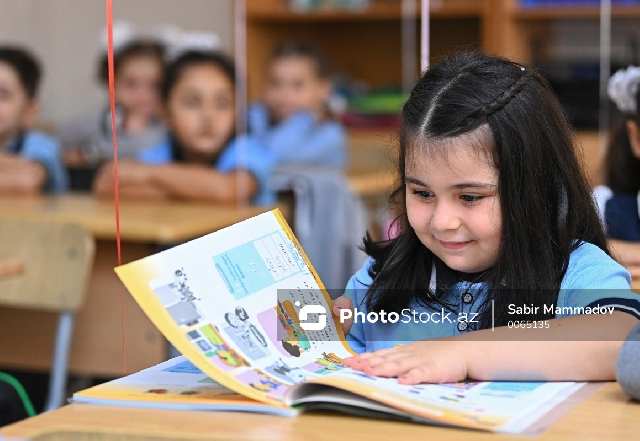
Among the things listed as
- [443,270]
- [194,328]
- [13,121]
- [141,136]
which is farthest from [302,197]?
[194,328]

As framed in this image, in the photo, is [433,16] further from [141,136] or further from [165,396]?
[165,396]

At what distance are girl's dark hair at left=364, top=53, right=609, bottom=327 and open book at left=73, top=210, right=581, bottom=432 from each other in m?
0.18

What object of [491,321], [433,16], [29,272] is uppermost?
[433,16]

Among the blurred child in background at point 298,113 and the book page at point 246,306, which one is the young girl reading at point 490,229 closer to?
the book page at point 246,306

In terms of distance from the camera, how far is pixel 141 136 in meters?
3.44

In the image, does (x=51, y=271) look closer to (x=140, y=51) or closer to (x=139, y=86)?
(x=139, y=86)

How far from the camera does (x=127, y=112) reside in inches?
140

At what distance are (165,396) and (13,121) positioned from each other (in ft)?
8.31

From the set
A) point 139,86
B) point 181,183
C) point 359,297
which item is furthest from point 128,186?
point 359,297

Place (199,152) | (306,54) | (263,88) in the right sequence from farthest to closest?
(263,88), (306,54), (199,152)

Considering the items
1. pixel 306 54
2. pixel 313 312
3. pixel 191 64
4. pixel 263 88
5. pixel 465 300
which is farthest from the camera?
pixel 263 88

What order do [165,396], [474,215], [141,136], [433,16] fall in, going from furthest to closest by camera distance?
[433,16]
[141,136]
[474,215]
[165,396]

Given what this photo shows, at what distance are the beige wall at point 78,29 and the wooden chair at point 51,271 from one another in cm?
162

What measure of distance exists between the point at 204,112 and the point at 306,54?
1.16 m
